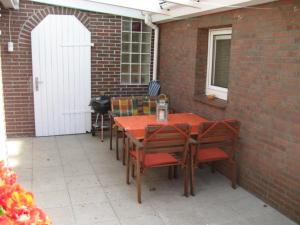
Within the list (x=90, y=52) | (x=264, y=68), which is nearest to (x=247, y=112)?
(x=264, y=68)

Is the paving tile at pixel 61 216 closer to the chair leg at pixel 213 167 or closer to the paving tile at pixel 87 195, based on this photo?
the paving tile at pixel 87 195

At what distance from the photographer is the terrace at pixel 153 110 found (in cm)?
366

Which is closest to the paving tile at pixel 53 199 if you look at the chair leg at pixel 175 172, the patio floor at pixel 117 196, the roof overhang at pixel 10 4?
the patio floor at pixel 117 196

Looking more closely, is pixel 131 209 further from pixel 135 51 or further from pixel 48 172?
pixel 135 51

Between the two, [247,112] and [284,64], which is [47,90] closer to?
[247,112]

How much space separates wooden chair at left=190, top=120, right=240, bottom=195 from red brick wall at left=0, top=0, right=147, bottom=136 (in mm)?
3178

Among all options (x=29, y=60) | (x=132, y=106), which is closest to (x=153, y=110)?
(x=132, y=106)

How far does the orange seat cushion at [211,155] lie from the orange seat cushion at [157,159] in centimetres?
37

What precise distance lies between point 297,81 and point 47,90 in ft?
15.2

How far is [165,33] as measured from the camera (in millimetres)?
6809

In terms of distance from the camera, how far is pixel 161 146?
12.8ft

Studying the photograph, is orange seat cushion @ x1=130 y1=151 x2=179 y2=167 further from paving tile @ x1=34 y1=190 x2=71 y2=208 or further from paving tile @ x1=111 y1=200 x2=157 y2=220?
paving tile @ x1=34 y1=190 x2=71 y2=208

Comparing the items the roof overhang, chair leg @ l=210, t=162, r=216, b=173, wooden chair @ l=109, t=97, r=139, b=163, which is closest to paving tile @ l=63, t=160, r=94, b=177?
wooden chair @ l=109, t=97, r=139, b=163

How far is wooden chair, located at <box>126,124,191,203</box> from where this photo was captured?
380 cm
